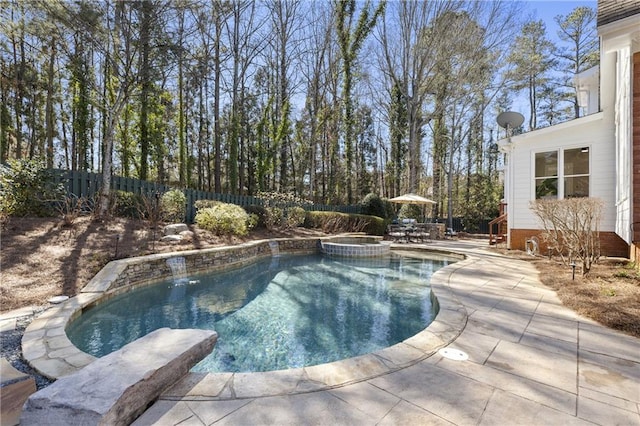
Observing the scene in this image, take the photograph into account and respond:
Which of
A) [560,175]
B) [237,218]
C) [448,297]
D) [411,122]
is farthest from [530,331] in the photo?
[411,122]

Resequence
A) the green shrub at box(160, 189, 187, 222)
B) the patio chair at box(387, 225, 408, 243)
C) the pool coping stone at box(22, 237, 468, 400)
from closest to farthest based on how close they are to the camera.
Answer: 1. the pool coping stone at box(22, 237, 468, 400)
2. the green shrub at box(160, 189, 187, 222)
3. the patio chair at box(387, 225, 408, 243)

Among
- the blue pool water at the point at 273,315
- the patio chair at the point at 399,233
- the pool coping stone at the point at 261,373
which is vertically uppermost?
the patio chair at the point at 399,233

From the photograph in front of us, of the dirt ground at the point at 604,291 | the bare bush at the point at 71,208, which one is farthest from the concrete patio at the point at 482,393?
the bare bush at the point at 71,208

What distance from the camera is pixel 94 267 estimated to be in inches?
210

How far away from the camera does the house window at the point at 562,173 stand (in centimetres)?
787

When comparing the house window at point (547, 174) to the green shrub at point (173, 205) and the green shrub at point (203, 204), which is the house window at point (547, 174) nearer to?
the green shrub at point (203, 204)

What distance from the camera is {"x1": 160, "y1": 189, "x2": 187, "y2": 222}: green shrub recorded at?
30.5 feet

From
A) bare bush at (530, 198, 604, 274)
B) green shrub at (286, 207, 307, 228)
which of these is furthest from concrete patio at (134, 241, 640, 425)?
green shrub at (286, 207, 307, 228)

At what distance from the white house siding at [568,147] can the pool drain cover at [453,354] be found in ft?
23.5

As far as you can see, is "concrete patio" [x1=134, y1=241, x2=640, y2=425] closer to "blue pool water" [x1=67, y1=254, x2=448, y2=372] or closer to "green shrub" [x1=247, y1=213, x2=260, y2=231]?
"blue pool water" [x1=67, y1=254, x2=448, y2=372]

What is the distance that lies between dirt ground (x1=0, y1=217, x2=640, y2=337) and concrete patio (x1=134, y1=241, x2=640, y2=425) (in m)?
0.84

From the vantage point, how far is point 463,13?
45.6ft

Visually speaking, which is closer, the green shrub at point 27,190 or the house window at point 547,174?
the green shrub at point 27,190

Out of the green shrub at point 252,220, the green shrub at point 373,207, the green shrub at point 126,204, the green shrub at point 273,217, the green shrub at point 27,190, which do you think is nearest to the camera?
the green shrub at point 27,190
